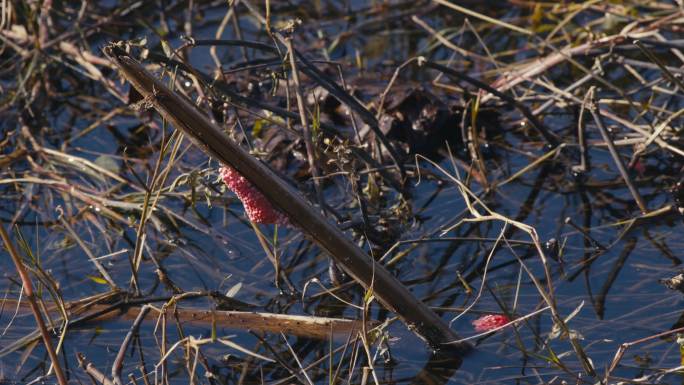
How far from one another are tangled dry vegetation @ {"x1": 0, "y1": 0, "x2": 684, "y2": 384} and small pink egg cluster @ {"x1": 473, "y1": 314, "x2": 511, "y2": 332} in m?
0.01

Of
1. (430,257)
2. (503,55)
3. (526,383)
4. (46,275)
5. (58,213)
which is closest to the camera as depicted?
(526,383)

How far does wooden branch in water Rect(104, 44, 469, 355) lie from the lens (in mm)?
1793

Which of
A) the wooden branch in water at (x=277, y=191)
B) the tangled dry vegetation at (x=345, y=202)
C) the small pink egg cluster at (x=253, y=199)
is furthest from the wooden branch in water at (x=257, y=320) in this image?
the small pink egg cluster at (x=253, y=199)

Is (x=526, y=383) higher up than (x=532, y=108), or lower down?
lower down

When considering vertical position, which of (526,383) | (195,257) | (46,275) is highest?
(46,275)

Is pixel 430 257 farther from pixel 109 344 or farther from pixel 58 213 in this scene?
pixel 58 213

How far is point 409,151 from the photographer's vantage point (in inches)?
123

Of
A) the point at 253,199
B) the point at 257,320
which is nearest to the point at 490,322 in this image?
the point at 257,320

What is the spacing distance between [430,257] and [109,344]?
91cm

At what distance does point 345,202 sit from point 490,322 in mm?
776

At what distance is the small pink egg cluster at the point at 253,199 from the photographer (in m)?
1.97

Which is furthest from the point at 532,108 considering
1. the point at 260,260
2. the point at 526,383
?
the point at 526,383

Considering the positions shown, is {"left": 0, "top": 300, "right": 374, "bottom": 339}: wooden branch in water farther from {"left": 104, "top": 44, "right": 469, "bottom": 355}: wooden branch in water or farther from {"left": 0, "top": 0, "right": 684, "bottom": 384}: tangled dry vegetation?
{"left": 104, "top": 44, "right": 469, "bottom": 355}: wooden branch in water

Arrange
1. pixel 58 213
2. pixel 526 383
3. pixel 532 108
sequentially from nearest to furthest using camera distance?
1. pixel 526 383
2. pixel 58 213
3. pixel 532 108
